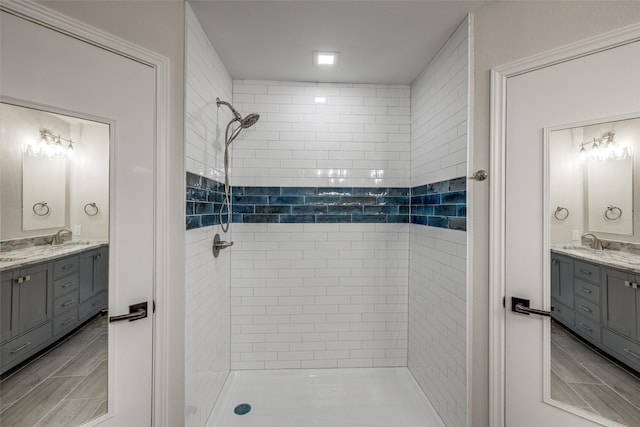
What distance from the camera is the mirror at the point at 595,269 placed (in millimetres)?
1136

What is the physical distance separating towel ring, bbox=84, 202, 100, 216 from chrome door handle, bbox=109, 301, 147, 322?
44cm

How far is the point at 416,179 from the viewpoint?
2.22 meters

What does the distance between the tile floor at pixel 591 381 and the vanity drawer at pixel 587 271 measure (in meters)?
0.26

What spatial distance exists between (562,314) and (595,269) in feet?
0.83

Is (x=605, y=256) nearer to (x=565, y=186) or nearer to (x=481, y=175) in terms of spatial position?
(x=565, y=186)

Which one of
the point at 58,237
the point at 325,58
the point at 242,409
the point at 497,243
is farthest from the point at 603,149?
the point at 242,409

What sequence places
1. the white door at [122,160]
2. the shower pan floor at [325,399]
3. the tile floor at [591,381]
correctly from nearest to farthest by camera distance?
the white door at [122,160] < the tile floor at [591,381] < the shower pan floor at [325,399]

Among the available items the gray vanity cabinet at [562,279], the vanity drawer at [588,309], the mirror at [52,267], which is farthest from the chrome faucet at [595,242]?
the mirror at [52,267]

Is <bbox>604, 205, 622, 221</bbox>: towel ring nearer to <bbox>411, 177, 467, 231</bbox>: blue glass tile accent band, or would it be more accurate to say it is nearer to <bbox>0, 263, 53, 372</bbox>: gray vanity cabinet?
<bbox>411, 177, 467, 231</bbox>: blue glass tile accent band

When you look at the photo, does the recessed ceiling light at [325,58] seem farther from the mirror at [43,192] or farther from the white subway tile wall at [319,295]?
the mirror at [43,192]

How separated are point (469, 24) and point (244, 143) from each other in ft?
5.53

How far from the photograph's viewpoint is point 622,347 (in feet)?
3.79

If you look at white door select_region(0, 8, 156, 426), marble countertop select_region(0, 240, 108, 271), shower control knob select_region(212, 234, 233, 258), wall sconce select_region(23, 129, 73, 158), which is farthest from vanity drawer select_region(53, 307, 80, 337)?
shower control knob select_region(212, 234, 233, 258)

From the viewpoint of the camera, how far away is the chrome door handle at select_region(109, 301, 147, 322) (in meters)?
1.21
